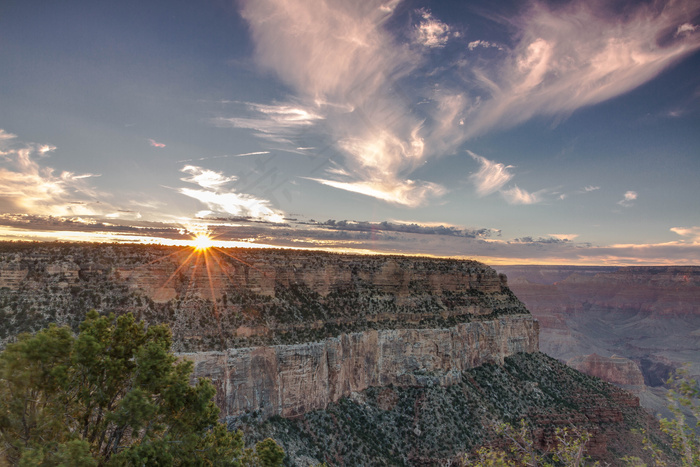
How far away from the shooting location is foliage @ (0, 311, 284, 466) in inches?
487

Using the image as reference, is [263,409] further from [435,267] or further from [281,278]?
[435,267]

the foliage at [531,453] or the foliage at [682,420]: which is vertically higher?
the foliage at [682,420]

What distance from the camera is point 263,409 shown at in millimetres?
38594

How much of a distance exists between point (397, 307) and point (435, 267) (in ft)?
42.0

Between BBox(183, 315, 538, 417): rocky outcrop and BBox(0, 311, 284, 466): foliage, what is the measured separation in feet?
71.6

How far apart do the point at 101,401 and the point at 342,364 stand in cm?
3579

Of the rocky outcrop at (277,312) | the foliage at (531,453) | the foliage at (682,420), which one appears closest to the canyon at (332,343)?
the rocky outcrop at (277,312)

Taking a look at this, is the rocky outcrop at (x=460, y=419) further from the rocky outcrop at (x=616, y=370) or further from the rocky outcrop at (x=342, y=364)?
the rocky outcrop at (x=616, y=370)

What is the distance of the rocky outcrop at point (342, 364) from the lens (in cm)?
3747

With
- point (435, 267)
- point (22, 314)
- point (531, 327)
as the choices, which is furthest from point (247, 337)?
point (531, 327)

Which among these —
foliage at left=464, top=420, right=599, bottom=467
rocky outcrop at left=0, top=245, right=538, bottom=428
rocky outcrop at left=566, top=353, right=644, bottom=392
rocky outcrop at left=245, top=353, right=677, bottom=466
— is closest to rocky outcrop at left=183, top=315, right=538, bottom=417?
rocky outcrop at left=0, top=245, right=538, bottom=428

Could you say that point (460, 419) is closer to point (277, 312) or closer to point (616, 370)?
point (277, 312)

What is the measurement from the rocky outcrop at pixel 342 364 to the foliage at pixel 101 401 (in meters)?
21.8

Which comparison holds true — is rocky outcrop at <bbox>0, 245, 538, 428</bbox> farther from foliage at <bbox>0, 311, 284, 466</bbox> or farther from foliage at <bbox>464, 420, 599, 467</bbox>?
foliage at <bbox>464, 420, 599, 467</bbox>
